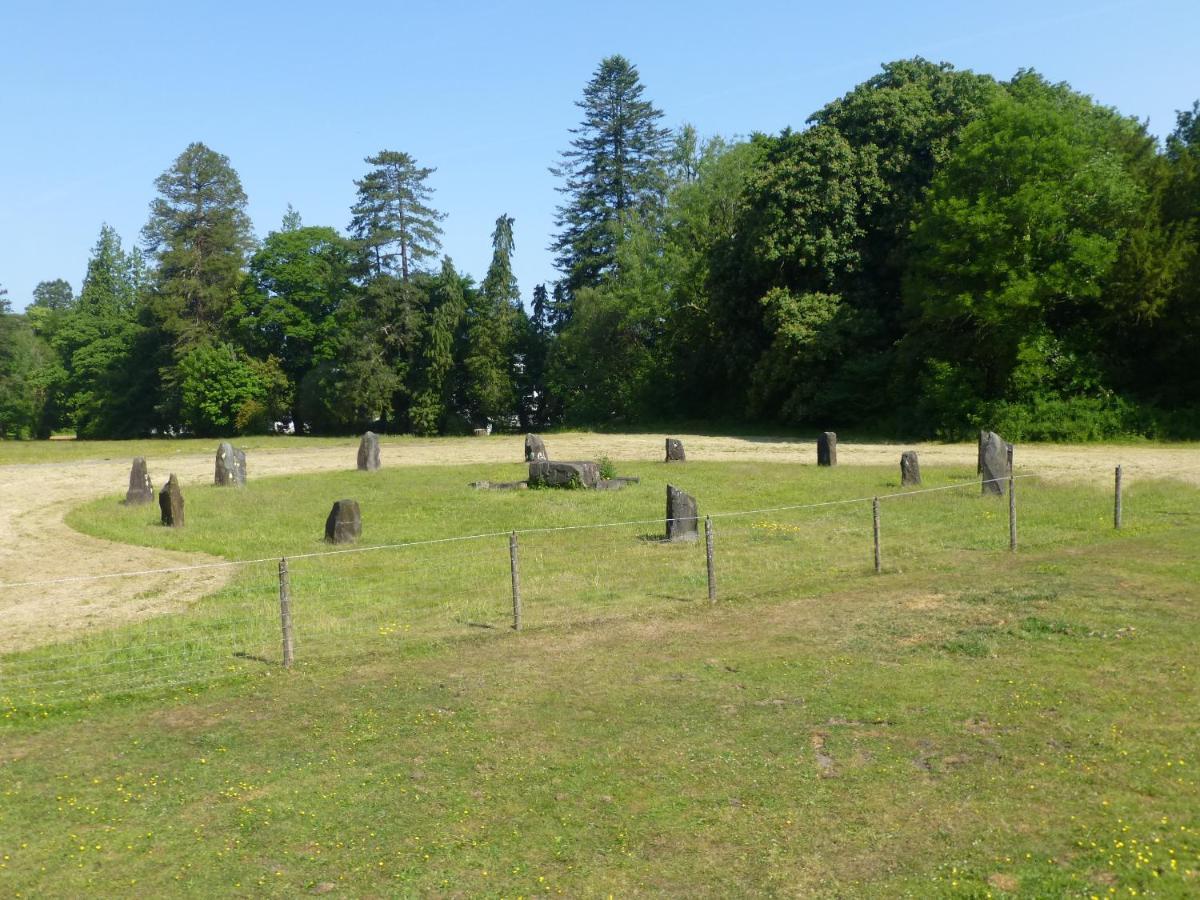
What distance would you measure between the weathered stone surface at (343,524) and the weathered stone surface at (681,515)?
627 centimetres

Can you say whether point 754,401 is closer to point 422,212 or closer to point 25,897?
point 422,212

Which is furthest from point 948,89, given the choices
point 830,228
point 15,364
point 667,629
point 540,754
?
point 15,364

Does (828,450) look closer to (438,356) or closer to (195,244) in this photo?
(438,356)

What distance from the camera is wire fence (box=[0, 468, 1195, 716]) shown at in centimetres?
1241

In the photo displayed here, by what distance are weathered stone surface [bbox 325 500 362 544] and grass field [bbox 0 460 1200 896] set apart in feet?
9.94

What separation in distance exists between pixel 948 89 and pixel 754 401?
17.1 metres

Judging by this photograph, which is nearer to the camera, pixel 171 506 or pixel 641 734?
pixel 641 734

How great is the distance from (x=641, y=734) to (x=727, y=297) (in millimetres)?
47002

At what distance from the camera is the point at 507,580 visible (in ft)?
55.1

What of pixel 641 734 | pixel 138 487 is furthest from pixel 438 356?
pixel 641 734

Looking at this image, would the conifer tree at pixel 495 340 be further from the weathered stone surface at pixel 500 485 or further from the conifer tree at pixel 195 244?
the weathered stone surface at pixel 500 485

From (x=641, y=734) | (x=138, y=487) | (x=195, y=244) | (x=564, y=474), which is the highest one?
(x=195, y=244)

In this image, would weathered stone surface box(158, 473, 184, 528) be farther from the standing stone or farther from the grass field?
the grass field

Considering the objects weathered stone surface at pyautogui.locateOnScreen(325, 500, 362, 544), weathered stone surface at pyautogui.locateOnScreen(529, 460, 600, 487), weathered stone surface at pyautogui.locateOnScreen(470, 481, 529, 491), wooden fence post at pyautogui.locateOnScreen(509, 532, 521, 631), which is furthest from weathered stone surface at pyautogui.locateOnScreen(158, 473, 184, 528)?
wooden fence post at pyautogui.locateOnScreen(509, 532, 521, 631)
